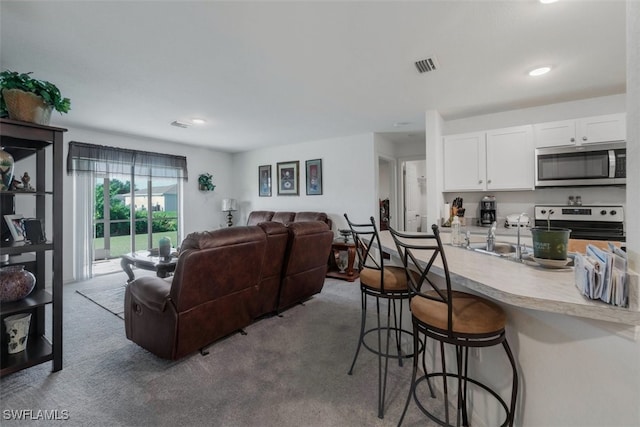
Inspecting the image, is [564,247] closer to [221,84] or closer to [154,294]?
[154,294]

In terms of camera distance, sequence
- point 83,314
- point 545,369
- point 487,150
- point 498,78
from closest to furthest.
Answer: point 545,369 → point 498,78 → point 83,314 → point 487,150

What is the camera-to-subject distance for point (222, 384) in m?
1.89

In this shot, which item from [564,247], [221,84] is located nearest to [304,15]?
[221,84]

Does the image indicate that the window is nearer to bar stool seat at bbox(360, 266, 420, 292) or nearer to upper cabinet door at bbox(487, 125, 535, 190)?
bar stool seat at bbox(360, 266, 420, 292)

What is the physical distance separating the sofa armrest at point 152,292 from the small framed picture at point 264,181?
4.24 metres

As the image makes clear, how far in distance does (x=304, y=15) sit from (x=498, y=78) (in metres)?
2.05

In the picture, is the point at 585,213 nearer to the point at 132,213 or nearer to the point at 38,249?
the point at 38,249

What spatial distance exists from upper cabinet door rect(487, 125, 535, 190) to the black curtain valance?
5.51 meters

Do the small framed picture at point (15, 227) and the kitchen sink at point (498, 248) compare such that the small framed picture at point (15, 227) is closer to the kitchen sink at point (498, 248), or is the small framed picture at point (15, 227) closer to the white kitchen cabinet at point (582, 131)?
the kitchen sink at point (498, 248)

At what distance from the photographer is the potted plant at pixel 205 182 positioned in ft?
20.2

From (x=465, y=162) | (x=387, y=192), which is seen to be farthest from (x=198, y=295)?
(x=387, y=192)

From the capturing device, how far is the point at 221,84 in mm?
2852

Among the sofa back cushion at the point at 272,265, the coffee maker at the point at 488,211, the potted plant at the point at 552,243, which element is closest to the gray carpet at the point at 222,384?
the sofa back cushion at the point at 272,265

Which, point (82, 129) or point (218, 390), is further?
point (82, 129)
